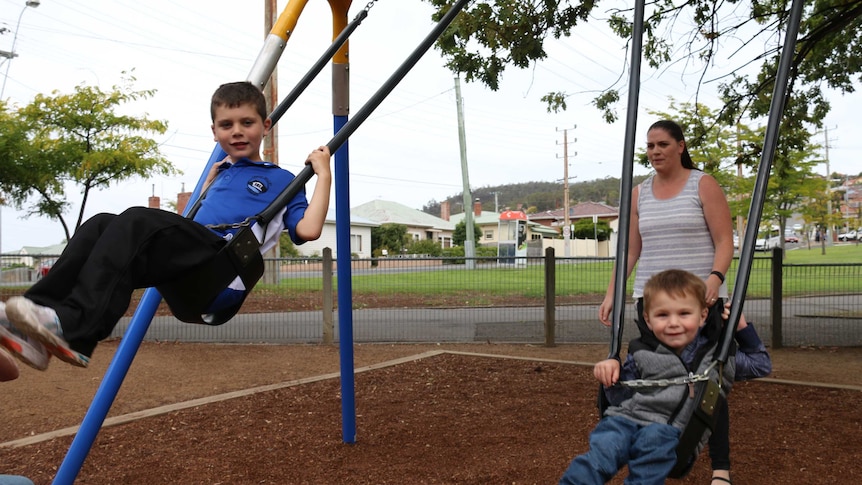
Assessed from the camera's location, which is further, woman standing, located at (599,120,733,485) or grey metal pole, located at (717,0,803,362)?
woman standing, located at (599,120,733,485)

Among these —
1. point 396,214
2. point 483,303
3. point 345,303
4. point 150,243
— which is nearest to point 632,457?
point 150,243

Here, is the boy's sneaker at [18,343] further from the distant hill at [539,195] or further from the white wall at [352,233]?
the distant hill at [539,195]

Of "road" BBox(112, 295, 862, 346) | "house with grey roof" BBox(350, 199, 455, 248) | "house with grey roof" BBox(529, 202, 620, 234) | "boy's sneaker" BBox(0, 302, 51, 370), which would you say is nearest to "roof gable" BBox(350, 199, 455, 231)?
"house with grey roof" BBox(350, 199, 455, 248)

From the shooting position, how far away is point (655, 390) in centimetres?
228

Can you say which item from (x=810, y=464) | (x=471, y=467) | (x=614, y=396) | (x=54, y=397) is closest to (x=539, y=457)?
(x=471, y=467)

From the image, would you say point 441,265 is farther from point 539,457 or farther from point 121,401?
point 539,457

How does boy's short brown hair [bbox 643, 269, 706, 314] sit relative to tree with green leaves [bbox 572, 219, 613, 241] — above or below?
below

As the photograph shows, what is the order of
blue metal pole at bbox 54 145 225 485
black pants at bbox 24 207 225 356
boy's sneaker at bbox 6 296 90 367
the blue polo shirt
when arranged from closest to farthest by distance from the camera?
boy's sneaker at bbox 6 296 90 367 < black pants at bbox 24 207 225 356 < the blue polo shirt < blue metal pole at bbox 54 145 225 485

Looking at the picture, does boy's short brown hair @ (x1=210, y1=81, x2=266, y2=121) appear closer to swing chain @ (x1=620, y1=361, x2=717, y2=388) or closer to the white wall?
swing chain @ (x1=620, y1=361, x2=717, y2=388)

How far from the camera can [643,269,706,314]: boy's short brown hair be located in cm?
230

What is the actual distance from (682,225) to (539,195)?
397ft

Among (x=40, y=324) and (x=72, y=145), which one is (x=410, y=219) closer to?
(x=72, y=145)

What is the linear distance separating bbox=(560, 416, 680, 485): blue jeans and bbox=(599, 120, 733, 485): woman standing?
898mm

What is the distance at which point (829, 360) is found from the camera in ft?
24.8
